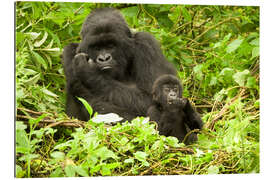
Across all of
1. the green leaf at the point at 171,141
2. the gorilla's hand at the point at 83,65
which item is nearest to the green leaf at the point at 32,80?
the gorilla's hand at the point at 83,65

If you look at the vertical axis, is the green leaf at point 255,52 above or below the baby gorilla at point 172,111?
above

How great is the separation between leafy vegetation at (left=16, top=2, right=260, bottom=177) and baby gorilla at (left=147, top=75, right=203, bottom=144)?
10 cm

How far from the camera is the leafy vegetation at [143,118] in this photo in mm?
2734

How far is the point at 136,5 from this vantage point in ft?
11.4

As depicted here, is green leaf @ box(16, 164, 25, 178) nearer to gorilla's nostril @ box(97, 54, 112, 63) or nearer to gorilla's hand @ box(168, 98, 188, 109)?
gorilla's hand @ box(168, 98, 188, 109)

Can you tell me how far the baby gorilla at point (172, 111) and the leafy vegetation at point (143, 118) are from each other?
10 cm

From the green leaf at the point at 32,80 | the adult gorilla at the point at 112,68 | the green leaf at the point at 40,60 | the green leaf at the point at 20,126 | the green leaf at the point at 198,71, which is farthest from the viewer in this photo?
the green leaf at the point at 198,71

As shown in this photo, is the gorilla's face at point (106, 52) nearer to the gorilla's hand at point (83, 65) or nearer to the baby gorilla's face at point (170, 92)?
the gorilla's hand at point (83, 65)

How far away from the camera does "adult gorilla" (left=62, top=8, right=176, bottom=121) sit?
3.66m

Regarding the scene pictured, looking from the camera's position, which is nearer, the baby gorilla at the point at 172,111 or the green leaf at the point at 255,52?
the baby gorilla at the point at 172,111
